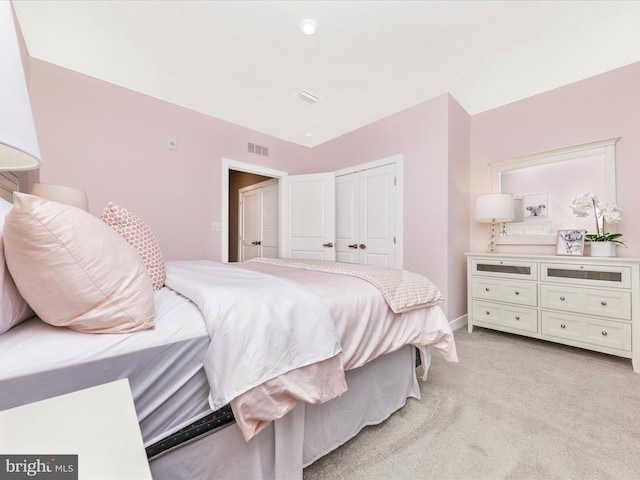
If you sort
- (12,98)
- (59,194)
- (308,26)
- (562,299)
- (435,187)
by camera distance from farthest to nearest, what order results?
(435,187) < (562,299) < (308,26) < (59,194) < (12,98)

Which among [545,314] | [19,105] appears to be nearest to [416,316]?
[19,105]

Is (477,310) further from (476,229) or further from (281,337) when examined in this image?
(281,337)

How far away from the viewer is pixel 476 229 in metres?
3.39

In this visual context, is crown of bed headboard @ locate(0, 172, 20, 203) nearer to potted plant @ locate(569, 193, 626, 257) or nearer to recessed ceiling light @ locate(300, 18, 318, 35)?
recessed ceiling light @ locate(300, 18, 318, 35)

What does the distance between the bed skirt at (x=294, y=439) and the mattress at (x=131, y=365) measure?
0.15m

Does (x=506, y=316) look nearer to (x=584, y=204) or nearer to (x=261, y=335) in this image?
(x=584, y=204)

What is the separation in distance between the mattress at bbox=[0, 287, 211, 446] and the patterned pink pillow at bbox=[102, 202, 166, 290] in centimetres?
48

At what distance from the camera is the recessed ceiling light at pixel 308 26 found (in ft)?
6.95

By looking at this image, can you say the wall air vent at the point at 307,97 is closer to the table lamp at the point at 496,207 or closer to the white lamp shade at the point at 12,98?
the table lamp at the point at 496,207

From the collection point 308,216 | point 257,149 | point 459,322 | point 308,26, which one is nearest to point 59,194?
point 308,26

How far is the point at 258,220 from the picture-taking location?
5070 millimetres

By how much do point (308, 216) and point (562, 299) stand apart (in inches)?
119

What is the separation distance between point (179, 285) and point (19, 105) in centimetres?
89

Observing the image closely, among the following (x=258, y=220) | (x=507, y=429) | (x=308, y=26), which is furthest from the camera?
(x=258, y=220)
